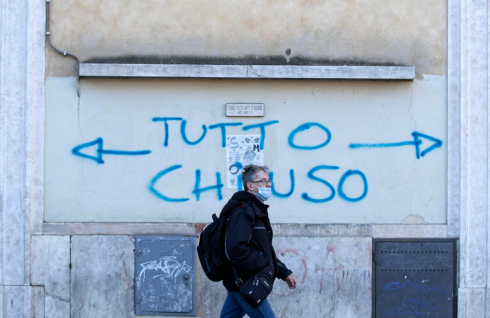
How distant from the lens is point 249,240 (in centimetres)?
364

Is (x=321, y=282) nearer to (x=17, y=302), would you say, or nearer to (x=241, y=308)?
(x=241, y=308)

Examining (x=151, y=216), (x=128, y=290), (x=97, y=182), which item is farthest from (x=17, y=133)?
(x=128, y=290)

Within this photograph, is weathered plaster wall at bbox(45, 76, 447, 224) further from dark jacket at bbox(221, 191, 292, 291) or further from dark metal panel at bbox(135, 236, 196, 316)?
dark jacket at bbox(221, 191, 292, 291)

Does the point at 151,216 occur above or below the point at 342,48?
below

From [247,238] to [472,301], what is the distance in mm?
2839

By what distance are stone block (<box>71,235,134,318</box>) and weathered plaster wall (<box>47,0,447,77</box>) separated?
1726mm

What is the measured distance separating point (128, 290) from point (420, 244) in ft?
9.59

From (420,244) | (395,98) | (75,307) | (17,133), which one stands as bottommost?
(75,307)

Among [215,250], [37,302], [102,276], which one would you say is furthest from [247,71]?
[37,302]

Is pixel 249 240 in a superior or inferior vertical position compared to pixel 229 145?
inferior

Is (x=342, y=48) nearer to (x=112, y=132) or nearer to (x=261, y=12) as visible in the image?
(x=261, y=12)

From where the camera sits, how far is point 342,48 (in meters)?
5.15

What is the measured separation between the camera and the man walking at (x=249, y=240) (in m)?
3.59

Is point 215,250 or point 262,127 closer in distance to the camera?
point 215,250
